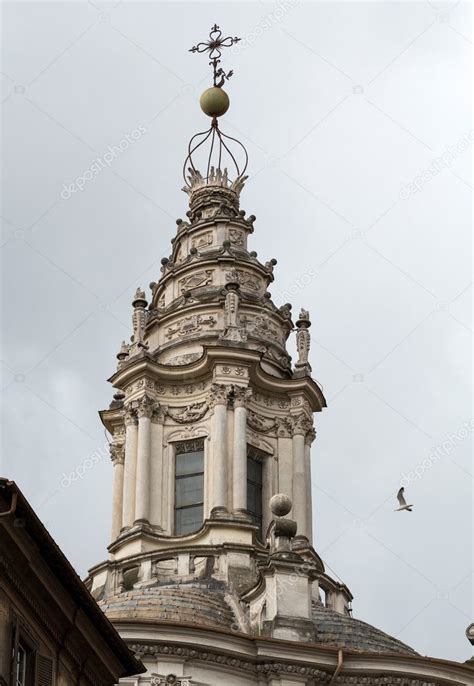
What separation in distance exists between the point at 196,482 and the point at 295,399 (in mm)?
4550

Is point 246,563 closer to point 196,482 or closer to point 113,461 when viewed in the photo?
point 196,482

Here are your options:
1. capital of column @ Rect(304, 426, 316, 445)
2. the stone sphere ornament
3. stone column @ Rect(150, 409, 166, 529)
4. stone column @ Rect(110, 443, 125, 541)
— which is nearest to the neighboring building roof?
the stone sphere ornament

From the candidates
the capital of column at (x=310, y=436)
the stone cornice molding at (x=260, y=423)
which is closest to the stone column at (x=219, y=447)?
the stone cornice molding at (x=260, y=423)

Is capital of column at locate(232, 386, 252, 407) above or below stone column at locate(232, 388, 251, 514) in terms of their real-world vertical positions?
above

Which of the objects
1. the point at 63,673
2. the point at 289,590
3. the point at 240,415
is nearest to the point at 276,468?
the point at 240,415

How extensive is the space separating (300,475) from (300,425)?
1.83 meters

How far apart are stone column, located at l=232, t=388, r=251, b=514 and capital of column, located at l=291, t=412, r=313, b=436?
A: 6.53ft

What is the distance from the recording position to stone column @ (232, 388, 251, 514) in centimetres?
4650

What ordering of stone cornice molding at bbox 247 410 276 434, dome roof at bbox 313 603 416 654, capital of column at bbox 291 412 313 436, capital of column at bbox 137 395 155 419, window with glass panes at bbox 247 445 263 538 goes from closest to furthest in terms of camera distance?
1. dome roof at bbox 313 603 416 654
2. window with glass panes at bbox 247 445 263 538
3. capital of column at bbox 137 395 155 419
4. stone cornice molding at bbox 247 410 276 434
5. capital of column at bbox 291 412 313 436

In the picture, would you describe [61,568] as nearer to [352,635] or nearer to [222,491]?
[352,635]

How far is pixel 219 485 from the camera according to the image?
46562mm

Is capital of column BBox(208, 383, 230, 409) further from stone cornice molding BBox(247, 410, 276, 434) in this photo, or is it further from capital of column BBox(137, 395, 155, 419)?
capital of column BBox(137, 395, 155, 419)

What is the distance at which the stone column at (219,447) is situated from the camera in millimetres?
46375

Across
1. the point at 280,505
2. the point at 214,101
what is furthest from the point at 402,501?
the point at 214,101
